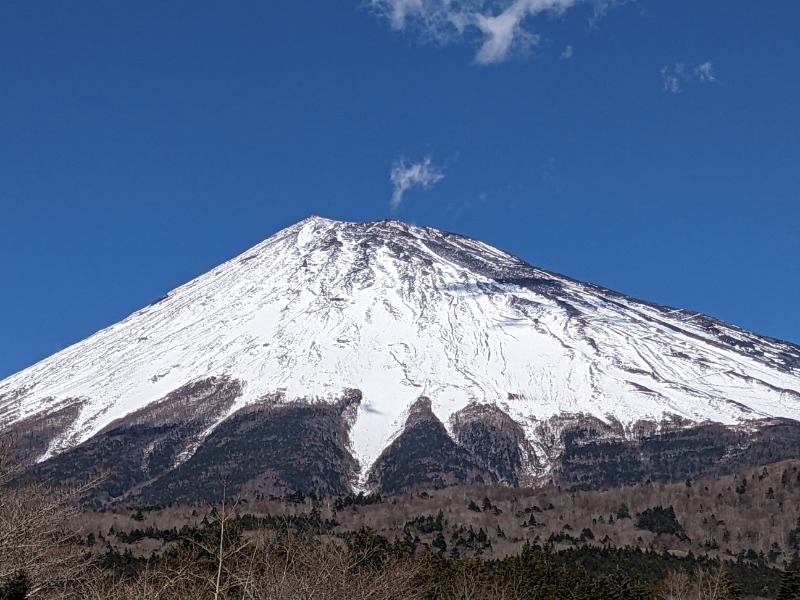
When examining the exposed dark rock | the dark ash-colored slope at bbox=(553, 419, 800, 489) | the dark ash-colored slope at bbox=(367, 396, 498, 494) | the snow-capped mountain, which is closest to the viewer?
the dark ash-colored slope at bbox=(367, 396, 498, 494)

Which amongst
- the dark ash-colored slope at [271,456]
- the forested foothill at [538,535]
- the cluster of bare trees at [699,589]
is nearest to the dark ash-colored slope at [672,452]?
the dark ash-colored slope at [271,456]

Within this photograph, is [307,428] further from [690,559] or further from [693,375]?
[690,559]

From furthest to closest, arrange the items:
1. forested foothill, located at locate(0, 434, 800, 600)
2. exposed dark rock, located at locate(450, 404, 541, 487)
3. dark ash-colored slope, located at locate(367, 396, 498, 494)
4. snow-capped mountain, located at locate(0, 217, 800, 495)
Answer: snow-capped mountain, located at locate(0, 217, 800, 495) < exposed dark rock, located at locate(450, 404, 541, 487) < dark ash-colored slope, located at locate(367, 396, 498, 494) < forested foothill, located at locate(0, 434, 800, 600)

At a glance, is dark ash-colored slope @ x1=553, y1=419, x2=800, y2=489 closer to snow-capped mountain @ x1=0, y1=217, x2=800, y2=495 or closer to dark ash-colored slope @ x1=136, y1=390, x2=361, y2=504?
snow-capped mountain @ x1=0, y1=217, x2=800, y2=495

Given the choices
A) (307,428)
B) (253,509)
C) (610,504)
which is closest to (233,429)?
(307,428)

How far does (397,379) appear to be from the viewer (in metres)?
173

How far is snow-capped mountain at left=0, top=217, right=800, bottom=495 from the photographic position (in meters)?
158

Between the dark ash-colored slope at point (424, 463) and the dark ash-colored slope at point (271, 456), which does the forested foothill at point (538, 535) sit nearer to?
the dark ash-colored slope at point (424, 463)

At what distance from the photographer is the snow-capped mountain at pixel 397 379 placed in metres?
158

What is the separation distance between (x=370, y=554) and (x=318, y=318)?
473ft

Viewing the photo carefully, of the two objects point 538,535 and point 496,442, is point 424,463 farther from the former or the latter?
point 538,535

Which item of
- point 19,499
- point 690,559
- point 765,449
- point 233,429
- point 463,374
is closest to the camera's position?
point 19,499

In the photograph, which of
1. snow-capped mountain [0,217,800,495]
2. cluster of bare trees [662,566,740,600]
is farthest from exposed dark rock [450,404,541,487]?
cluster of bare trees [662,566,740,600]

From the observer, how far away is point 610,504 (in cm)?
10000
